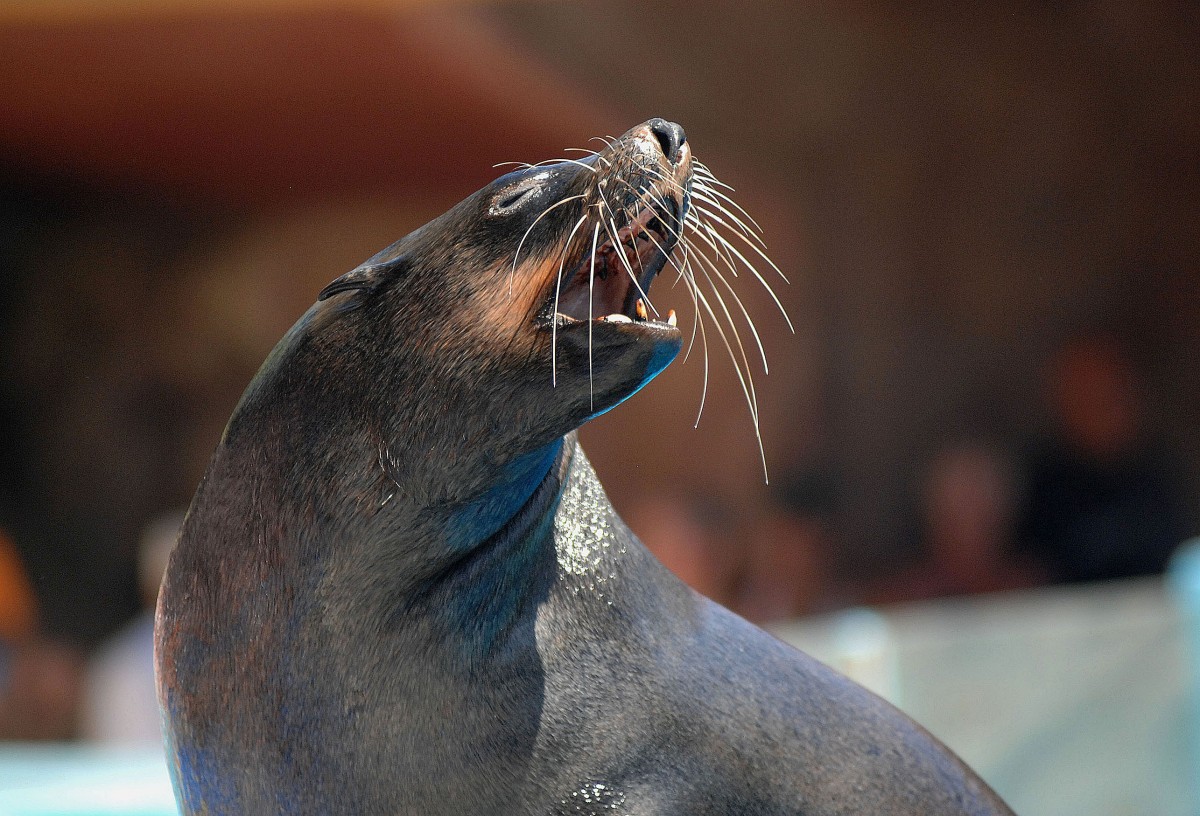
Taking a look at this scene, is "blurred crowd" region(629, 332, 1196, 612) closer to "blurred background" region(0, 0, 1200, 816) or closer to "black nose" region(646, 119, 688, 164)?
"blurred background" region(0, 0, 1200, 816)

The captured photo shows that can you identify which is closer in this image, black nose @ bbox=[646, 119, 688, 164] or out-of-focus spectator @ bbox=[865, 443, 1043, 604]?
black nose @ bbox=[646, 119, 688, 164]

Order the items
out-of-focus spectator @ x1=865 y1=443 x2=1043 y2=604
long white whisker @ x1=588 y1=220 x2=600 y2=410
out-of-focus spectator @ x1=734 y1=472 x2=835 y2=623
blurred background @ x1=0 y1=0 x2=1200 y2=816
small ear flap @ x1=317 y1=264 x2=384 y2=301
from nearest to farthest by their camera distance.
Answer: long white whisker @ x1=588 y1=220 x2=600 y2=410 → small ear flap @ x1=317 y1=264 x2=384 y2=301 → blurred background @ x1=0 y1=0 x2=1200 y2=816 → out-of-focus spectator @ x1=865 y1=443 x2=1043 y2=604 → out-of-focus spectator @ x1=734 y1=472 x2=835 y2=623

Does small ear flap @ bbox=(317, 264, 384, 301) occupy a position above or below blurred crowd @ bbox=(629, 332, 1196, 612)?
above

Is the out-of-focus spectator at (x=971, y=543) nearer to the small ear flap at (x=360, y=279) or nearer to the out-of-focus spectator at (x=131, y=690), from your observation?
the out-of-focus spectator at (x=131, y=690)

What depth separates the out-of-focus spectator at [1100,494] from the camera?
4.37 meters

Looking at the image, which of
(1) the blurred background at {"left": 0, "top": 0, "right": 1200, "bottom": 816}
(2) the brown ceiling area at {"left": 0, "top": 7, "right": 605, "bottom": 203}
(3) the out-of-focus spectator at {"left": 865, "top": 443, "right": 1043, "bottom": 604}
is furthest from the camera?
(3) the out-of-focus spectator at {"left": 865, "top": 443, "right": 1043, "bottom": 604}

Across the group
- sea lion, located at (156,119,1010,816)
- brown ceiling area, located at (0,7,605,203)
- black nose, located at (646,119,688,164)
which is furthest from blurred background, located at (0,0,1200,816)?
black nose, located at (646,119,688,164)

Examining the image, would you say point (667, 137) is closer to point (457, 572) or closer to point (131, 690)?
point (457, 572)

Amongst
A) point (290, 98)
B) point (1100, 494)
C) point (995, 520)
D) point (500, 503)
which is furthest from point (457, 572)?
point (995, 520)

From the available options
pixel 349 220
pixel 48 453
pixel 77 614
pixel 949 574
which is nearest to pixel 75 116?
pixel 349 220

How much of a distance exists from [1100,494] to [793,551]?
1698 millimetres

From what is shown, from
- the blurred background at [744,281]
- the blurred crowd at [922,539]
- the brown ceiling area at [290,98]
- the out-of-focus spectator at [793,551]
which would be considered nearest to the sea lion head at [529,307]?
the blurred background at [744,281]

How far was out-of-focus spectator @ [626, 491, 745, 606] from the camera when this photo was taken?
13.0 ft

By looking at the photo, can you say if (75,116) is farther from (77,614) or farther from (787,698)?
(787,698)
